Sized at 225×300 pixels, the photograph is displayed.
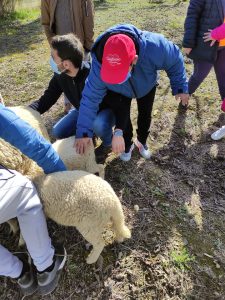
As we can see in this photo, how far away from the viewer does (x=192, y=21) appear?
3.95 meters

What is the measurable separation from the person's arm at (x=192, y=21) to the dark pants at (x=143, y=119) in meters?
1.05

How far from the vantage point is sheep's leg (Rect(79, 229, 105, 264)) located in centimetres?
261

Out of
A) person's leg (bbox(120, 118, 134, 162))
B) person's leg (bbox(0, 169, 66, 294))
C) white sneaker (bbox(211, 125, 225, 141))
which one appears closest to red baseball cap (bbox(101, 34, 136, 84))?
person's leg (bbox(0, 169, 66, 294))

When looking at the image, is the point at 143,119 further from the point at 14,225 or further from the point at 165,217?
the point at 14,225

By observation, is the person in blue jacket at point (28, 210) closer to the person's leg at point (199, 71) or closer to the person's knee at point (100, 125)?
the person's knee at point (100, 125)

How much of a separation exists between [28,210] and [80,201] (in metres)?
0.40

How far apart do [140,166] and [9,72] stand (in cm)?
349

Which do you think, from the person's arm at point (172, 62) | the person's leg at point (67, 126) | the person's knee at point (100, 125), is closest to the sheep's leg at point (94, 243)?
the person's knee at point (100, 125)

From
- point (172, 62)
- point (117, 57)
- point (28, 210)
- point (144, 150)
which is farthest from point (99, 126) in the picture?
point (28, 210)

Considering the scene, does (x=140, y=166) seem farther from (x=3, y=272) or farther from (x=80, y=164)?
(x=3, y=272)

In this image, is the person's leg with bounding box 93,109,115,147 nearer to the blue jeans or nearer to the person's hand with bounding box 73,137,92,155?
the blue jeans

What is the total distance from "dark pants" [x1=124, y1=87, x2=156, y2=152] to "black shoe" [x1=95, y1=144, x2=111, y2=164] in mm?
286

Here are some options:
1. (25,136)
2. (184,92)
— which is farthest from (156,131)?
(25,136)

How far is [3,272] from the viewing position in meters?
2.45
